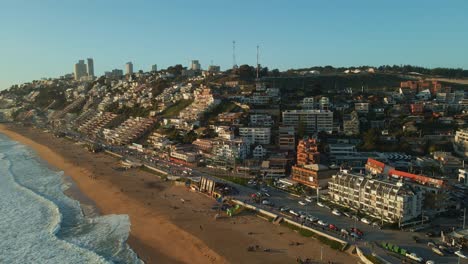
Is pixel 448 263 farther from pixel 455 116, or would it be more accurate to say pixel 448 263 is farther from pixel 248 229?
pixel 455 116

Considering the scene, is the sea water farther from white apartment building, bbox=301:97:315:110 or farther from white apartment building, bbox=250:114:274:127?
white apartment building, bbox=301:97:315:110

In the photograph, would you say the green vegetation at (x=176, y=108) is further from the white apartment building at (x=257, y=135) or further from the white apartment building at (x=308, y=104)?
the white apartment building at (x=257, y=135)

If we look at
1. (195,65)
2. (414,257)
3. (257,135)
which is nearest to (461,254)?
(414,257)

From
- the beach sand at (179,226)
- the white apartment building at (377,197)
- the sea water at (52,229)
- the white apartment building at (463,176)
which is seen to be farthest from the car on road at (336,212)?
the white apartment building at (463,176)

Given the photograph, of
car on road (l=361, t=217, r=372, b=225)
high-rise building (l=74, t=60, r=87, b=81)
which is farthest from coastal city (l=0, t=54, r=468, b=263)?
high-rise building (l=74, t=60, r=87, b=81)

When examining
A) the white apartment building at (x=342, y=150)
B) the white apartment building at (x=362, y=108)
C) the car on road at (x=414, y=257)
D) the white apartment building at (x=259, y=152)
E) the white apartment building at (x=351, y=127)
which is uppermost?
the white apartment building at (x=362, y=108)

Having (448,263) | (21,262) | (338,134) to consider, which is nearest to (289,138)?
(338,134)
